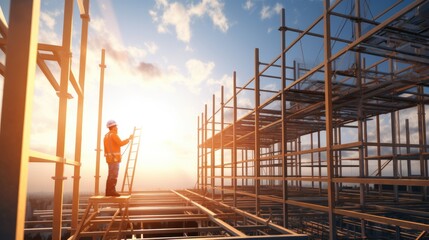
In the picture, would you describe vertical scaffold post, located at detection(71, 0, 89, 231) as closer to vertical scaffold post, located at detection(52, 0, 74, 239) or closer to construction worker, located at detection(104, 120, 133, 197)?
construction worker, located at detection(104, 120, 133, 197)

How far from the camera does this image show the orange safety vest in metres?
6.26

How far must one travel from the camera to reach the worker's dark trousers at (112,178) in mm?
6199

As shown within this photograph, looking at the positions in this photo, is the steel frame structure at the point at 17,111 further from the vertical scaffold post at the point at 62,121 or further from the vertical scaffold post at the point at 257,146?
the vertical scaffold post at the point at 257,146

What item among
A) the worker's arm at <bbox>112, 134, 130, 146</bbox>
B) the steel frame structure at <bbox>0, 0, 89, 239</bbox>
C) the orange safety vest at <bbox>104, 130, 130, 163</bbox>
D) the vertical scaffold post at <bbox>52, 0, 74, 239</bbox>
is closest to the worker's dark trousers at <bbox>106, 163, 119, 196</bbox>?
the orange safety vest at <bbox>104, 130, 130, 163</bbox>

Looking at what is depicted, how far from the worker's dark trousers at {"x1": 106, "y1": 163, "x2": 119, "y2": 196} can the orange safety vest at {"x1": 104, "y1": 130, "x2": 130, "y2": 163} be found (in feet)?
0.42

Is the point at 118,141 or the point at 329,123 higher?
the point at 329,123

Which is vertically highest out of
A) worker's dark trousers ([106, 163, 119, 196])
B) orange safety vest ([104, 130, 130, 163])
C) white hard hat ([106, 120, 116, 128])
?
white hard hat ([106, 120, 116, 128])

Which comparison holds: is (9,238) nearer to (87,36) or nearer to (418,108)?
(87,36)

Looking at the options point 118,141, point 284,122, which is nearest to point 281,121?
point 284,122

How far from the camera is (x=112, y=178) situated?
6.31 m

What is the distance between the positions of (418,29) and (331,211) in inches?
148

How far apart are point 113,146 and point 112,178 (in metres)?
0.64

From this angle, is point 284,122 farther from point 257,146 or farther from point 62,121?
point 62,121

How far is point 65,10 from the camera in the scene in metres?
4.27
